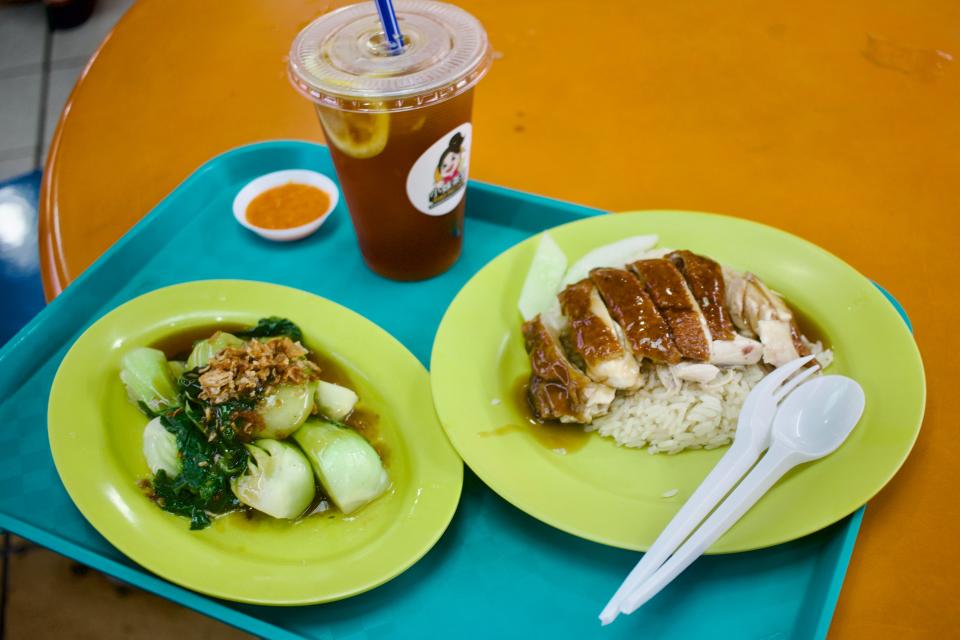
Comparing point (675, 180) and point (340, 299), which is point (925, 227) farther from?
point (340, 299)

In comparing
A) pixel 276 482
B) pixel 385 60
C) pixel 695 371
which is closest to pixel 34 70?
pixel 385 60

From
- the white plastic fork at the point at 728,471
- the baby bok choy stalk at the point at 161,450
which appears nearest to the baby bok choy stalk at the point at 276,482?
the baby bok choy stalk at the point at 161,450

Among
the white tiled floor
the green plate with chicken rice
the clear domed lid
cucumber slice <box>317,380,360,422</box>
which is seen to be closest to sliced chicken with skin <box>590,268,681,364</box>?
the green plate with chicken rice

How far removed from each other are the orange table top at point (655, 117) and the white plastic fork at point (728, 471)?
51cm

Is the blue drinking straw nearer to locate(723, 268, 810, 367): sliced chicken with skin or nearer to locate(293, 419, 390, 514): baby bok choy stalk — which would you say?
locate(293, 419, 390, 514): baby bok choy stalk

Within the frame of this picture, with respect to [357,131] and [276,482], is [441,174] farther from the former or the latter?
[276,482]

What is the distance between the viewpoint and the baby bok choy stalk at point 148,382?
174cm

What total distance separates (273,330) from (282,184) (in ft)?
2.53

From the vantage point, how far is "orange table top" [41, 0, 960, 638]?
7.61ft

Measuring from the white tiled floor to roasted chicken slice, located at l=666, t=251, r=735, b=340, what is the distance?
15.4 feet

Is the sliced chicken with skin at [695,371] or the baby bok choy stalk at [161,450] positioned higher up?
the sliced chicken with skin at [695,371]

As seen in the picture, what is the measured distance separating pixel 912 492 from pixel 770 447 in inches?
17.5

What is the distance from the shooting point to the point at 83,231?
7.72 feet

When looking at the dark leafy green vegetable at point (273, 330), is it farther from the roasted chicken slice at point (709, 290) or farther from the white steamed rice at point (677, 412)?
the roasted chicken slice at point (709, 290)
